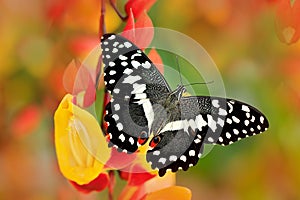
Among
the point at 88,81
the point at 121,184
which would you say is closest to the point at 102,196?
the point at 121,184

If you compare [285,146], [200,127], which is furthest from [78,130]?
[285,146]

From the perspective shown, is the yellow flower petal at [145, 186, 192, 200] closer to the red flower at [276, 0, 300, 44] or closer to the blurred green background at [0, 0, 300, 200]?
the blurred green background at [0, 0, 300, 200]

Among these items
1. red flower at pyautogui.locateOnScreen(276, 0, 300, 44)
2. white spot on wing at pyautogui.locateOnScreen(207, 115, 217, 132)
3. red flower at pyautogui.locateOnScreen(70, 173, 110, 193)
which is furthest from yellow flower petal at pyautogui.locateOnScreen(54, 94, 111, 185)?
red flower at pyautogui.locateOnScreen(276, 0, 300, 44)

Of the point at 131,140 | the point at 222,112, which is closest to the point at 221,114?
the point at 222,112

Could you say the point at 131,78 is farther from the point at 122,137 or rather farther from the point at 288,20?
the point at 288,20

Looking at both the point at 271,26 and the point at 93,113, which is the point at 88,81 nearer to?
the point at 93,113

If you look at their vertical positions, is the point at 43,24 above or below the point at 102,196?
above
